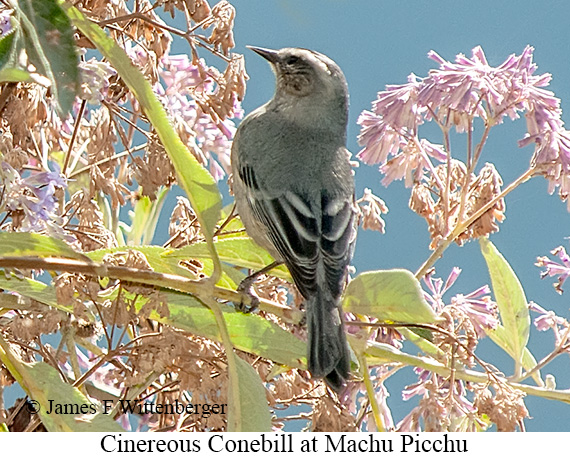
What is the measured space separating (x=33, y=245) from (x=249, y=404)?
1.43 ft

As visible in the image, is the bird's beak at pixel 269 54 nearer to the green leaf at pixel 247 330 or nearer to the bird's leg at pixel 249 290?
the bird's leg at pixel 249 290

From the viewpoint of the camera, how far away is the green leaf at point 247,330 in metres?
1.67

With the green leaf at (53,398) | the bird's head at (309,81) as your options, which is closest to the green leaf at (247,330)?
the green leaf at (53,398)

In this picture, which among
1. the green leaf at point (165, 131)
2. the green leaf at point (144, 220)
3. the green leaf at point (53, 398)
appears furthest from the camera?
the green leaf at point (144, 220)

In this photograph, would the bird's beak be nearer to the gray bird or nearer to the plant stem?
the gray bird

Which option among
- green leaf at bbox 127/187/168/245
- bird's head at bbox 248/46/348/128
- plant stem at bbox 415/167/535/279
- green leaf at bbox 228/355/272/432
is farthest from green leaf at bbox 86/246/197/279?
bird's head at bbox 248/46/348/128

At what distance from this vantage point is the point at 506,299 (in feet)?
6.38

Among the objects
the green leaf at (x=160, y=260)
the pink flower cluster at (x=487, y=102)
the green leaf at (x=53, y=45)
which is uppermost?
the pink flower cluster at (x=487, y=102)

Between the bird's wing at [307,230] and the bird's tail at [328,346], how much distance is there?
0.09 meters

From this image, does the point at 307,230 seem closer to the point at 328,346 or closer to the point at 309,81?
the point at 328,346

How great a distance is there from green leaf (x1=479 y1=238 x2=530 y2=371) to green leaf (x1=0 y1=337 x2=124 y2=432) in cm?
89

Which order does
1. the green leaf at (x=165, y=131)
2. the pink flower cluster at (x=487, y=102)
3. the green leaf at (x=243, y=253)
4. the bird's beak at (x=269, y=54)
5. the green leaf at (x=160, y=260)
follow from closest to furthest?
the green leaf at (x=165, y=131) < the green leaf at (x=160, y=260) < the green leaf at (x=243, y=253) < the pink flower cluster at (x=487, y=102) < the bird's beak at (x=269, y=54)

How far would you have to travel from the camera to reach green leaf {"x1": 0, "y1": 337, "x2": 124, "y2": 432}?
1450 mm
